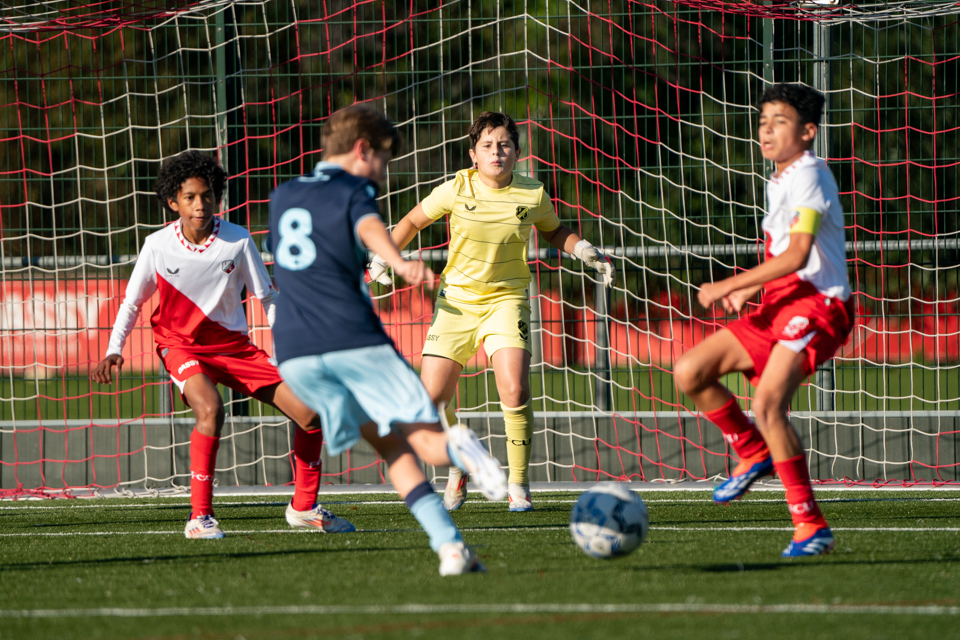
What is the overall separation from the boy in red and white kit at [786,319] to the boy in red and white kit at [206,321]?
1.91m

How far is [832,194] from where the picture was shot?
437 cm

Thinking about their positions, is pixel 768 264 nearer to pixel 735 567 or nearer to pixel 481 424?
pixel 735 567

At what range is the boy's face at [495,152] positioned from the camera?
600cm

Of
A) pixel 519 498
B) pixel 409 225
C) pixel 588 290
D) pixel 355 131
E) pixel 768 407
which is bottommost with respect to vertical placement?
pixel 519 498

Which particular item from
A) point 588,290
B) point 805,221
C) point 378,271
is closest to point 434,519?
point 805,221

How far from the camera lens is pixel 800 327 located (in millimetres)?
4254

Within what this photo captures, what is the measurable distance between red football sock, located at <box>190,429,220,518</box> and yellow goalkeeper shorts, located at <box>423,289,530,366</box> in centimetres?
132

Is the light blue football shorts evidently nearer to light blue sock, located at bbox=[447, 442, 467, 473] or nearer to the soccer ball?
light blue sock, located at bbox=[447, 442, 467, 473]

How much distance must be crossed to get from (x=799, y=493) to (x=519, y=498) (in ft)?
7.19

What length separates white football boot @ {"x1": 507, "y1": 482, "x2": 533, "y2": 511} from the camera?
242 inches

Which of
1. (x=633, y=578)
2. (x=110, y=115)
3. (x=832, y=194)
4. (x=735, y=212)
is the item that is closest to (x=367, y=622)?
(x=633, y=578)

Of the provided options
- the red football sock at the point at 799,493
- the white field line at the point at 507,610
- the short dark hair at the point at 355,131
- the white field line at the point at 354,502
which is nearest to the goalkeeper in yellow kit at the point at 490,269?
the white field line at the point at 354,502

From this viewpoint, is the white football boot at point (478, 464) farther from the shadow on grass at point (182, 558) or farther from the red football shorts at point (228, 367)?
the red football shorts at point (228, 367)

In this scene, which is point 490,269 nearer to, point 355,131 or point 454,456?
point 355,131
